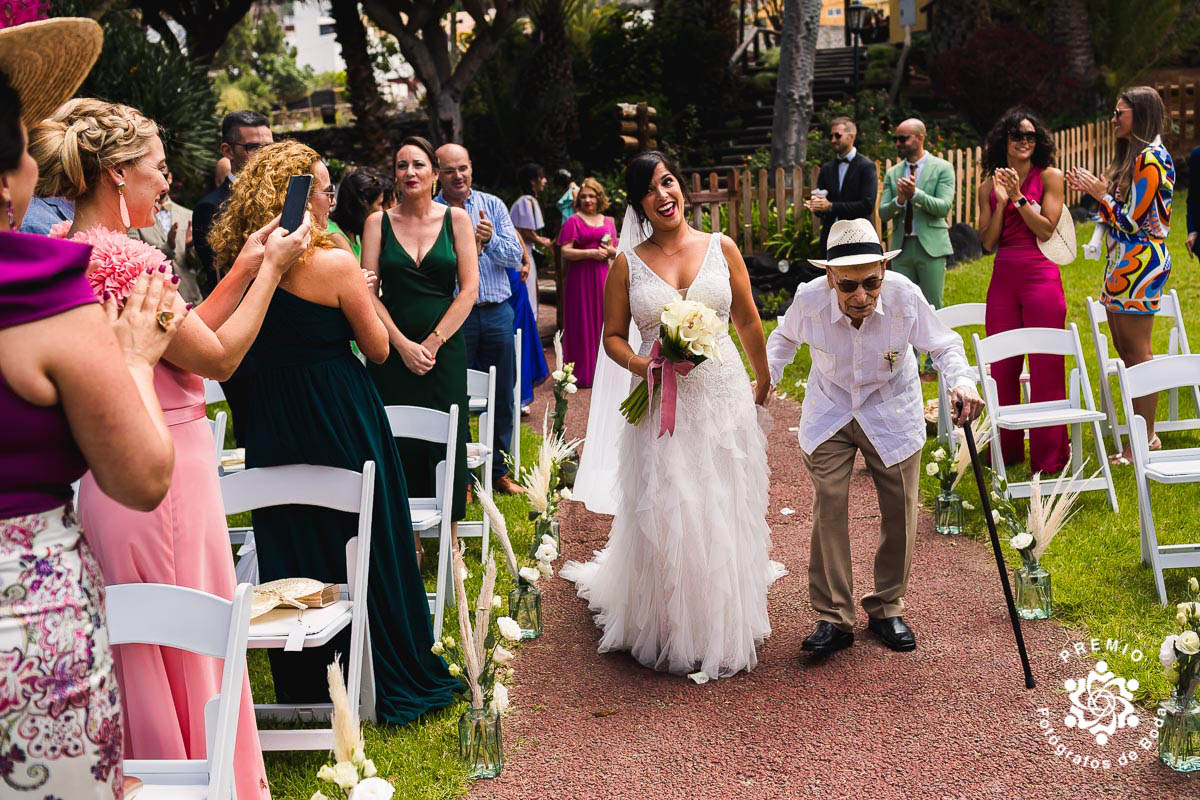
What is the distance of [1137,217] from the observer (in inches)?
296

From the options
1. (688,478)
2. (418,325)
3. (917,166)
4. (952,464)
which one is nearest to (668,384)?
(688,478)

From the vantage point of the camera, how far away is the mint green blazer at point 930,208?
980 centimetres

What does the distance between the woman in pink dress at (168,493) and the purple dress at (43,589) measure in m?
1.04

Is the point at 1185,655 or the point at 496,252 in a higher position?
the point at 496,252

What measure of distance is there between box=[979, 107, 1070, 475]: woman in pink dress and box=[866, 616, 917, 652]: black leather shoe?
9.09 feet

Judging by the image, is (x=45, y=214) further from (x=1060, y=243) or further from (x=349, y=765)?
Result: (x=1060, y=243)

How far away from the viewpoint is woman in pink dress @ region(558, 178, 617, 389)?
1130 centimetres

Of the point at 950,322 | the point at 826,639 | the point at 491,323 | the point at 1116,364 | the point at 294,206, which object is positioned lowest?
the point at 826,639

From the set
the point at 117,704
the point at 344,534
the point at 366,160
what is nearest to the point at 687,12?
the point at 366,160

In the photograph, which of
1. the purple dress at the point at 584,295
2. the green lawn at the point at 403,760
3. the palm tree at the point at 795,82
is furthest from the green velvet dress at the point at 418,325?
the palm tree at the point at 795,82

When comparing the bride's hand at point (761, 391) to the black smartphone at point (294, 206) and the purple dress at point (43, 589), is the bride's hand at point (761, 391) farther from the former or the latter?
the purple dress at point (43, 589)

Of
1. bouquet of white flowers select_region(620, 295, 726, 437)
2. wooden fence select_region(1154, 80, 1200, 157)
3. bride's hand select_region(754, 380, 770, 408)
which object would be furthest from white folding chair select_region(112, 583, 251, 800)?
wooden fence select_region(1154, 80, 1200, 157)

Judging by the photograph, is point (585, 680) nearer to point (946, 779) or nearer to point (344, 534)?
point (344, 534)

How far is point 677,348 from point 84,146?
2.48m
